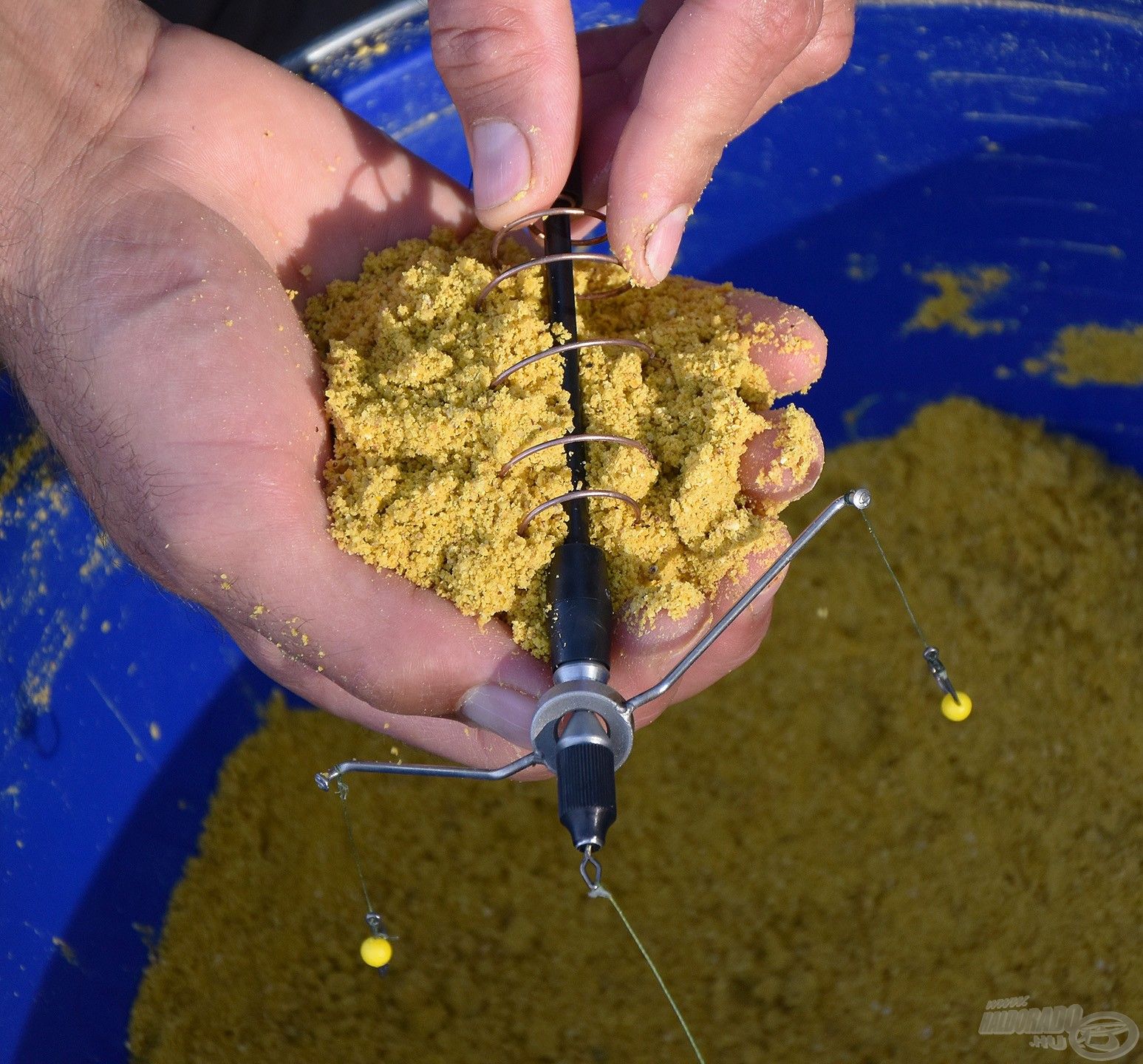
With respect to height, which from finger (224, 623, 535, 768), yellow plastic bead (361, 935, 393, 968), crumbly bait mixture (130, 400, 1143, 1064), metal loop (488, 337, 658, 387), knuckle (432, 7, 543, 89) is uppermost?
knuckle (432, 7, 543, 89)

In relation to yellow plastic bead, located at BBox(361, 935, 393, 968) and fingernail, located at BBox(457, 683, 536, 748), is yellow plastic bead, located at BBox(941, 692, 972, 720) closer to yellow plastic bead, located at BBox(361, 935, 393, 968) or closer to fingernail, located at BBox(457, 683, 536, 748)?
fingernail, located at BBox(457, 683, 536, 748)

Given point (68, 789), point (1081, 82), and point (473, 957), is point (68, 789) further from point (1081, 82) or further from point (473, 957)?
point (1081, 82)

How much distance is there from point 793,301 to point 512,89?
26.2 inches

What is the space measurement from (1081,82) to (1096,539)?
0.54 metres

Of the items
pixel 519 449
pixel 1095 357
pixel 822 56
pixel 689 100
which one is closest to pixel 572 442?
pixel 519 449

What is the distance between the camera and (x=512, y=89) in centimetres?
90

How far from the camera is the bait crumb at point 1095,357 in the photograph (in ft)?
4.50

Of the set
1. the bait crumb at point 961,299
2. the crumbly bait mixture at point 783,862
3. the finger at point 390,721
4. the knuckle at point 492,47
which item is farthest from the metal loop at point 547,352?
the bait crumb at point 961,299

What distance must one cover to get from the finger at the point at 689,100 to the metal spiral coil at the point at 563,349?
0.19ft

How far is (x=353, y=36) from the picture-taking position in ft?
4.07

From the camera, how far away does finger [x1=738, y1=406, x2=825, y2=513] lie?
2.91 ft

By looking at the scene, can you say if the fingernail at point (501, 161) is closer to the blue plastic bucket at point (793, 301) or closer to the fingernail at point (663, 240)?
the fingernail at point (663, 240)

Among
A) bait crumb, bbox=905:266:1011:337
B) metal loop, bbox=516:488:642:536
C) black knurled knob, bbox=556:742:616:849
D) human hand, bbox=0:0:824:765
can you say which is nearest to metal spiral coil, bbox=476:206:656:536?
metal loop, bbox=516:488:642:536

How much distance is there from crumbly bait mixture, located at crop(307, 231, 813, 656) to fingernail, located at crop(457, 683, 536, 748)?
1.8 inches
